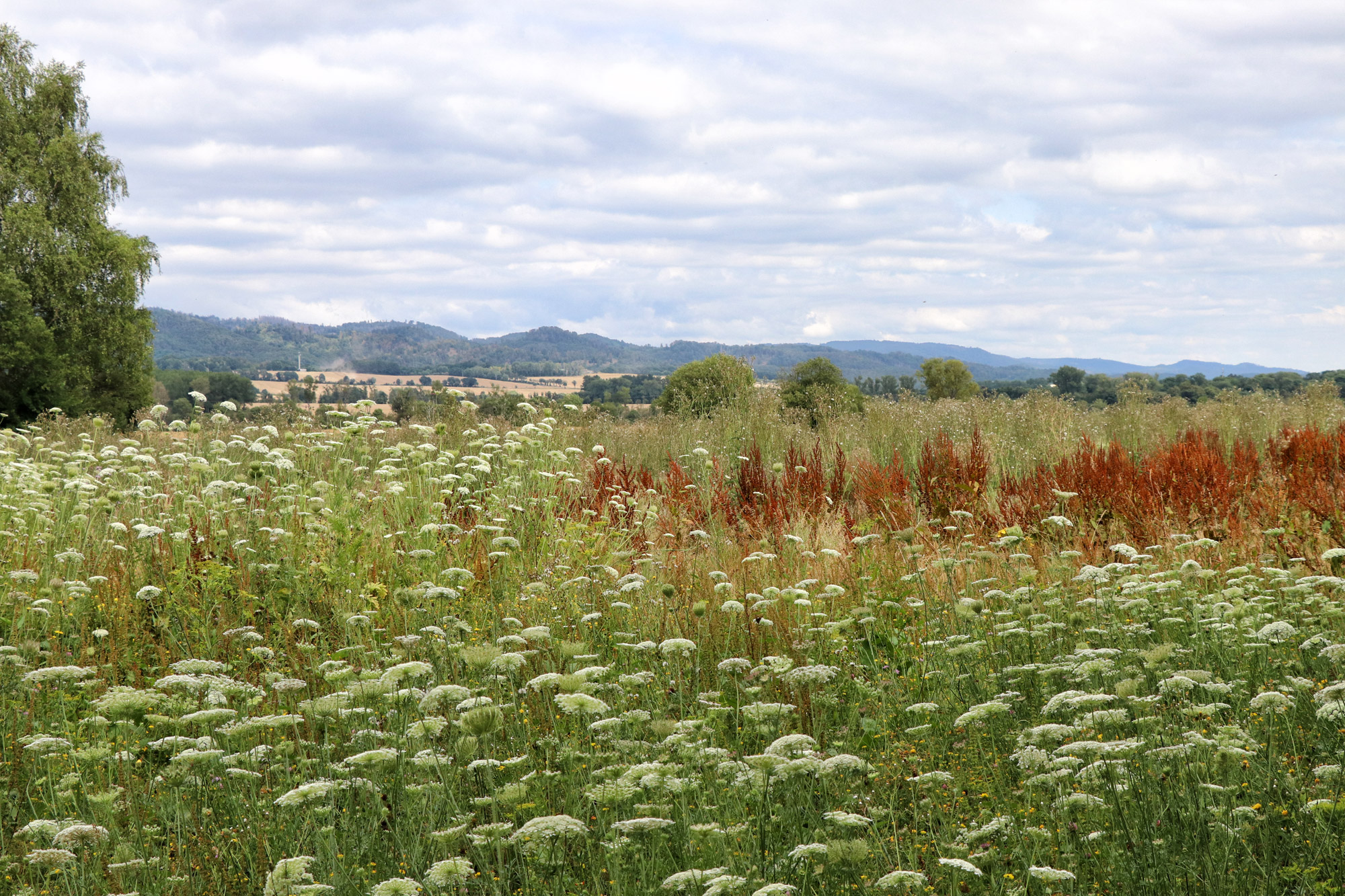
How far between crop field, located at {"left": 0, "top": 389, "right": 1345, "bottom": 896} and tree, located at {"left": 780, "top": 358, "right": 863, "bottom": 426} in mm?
6129

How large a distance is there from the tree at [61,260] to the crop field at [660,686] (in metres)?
24.0

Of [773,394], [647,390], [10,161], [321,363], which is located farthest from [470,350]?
[773,394]

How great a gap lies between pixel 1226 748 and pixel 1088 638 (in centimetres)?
153

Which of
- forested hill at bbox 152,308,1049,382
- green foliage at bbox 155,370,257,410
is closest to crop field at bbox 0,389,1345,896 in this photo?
green foliage at bbox 155,370,257,410

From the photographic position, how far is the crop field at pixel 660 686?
2295 mm

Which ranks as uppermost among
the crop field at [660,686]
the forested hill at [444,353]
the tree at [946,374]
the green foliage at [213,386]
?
the forested hill at [444,353]

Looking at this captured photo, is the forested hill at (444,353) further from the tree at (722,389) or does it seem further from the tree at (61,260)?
the tree at (722,389)

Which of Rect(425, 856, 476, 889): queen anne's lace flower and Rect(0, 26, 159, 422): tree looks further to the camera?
Rect(0, 26, 159, 422): tree

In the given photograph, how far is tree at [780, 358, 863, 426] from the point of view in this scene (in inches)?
572

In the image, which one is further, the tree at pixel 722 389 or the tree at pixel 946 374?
the tree at pixel 946 374

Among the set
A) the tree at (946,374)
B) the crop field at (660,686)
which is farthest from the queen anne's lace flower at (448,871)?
the tree at (946,374)

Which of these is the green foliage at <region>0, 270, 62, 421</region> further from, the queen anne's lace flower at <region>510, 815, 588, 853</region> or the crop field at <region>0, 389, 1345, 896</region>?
the queen anne's lace flower at <region>510, 815, 588, 853</region>

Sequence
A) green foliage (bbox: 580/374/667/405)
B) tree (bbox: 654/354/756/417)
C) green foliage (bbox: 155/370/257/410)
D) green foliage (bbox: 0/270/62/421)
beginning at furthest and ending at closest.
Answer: green foliage (bbox: 155/370/257/410)
green foliage (bbox: 580/374/667/405)
green foliage (bbox: 0/270/62/421)
tree (bbox: 654/354/756/417)

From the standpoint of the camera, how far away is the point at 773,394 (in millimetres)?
12477
